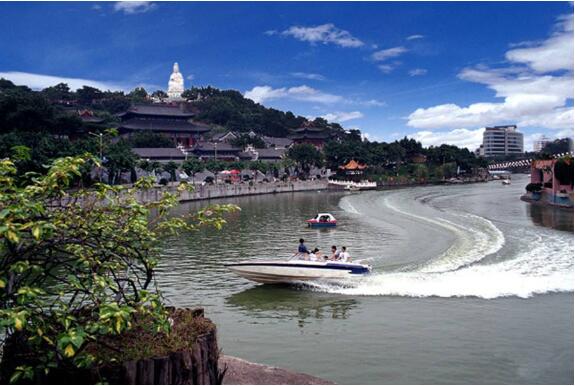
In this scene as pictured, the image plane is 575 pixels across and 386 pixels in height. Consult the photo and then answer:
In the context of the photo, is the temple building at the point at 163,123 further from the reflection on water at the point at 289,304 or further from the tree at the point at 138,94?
the reflection on water at the point at 289,304

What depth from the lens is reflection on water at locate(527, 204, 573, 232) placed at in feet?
127

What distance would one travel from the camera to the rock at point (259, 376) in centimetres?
1079

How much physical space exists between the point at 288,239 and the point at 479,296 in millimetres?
16593

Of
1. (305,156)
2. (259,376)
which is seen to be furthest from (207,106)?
(259,376)

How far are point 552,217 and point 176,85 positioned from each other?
522 feet

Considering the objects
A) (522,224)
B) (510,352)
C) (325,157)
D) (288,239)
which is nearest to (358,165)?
(325,157)

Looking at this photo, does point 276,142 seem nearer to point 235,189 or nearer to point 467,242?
point 235,189

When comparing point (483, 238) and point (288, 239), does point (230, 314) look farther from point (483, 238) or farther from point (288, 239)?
point (483, 238)

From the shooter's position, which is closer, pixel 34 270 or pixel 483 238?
pixel 34 270

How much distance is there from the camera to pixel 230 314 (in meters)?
16.9

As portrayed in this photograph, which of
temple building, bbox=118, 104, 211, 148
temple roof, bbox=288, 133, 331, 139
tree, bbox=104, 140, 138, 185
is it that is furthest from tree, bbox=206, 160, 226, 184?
temple roof, bbox=288, 133, 331, 139

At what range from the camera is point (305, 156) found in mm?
99375

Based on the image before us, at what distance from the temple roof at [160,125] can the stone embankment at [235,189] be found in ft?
97.3

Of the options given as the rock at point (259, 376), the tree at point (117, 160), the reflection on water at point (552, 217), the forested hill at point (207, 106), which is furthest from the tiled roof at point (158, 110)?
the rock at point (259, 376)
